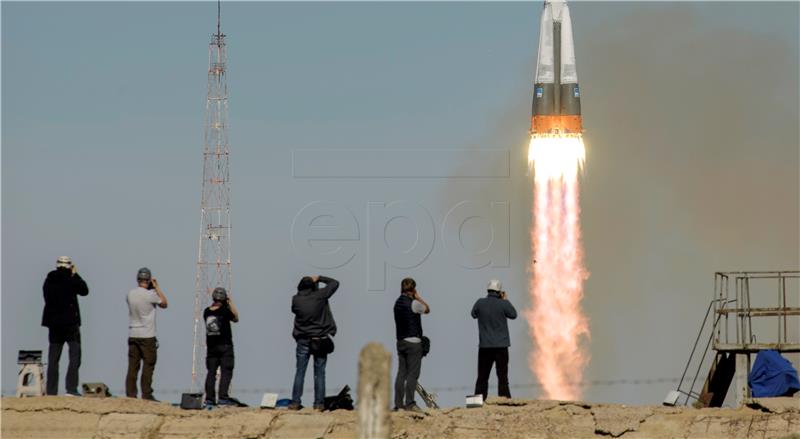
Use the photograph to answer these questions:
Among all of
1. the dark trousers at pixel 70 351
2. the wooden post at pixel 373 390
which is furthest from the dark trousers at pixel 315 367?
the wooden post at pixel 373 390

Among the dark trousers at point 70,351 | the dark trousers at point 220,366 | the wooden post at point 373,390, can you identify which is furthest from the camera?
the dark trousers at point 220,366

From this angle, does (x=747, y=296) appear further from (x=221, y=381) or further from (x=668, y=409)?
(x=221, y=381)

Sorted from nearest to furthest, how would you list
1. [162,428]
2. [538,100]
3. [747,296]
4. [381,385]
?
[381,385], [162,428], [747,296], [538,100]

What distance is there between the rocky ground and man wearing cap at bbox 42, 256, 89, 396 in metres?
0.77

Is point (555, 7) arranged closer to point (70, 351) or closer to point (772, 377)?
point (772, 377)

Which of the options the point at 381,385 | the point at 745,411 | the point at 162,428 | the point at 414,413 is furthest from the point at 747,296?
the point at 381,385

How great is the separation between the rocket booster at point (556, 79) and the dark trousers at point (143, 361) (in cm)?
1621

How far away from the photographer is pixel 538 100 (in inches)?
1826

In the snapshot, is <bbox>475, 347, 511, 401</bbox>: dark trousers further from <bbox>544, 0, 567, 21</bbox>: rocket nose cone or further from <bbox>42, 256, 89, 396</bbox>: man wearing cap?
<bbox>544, 0, 567, 21</bbox>: rocket nose cone

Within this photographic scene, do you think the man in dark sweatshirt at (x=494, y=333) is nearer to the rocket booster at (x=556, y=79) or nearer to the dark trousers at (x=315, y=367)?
the dark trousers at (x=315, y=367)

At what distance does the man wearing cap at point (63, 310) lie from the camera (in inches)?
1254

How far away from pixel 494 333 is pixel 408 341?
1554 millimetres

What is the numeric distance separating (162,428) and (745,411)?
953cm

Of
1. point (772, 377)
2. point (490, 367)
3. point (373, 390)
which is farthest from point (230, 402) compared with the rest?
point (373, 390)
